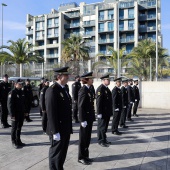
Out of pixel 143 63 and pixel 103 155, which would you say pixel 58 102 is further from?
pixel 143 63

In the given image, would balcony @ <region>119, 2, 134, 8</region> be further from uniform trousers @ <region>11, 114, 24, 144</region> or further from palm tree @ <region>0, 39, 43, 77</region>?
uniform trousers @ <region>11, 114, 24, 144</region>

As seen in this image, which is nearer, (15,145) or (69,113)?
(69,113)

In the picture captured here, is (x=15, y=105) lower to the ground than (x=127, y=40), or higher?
lower

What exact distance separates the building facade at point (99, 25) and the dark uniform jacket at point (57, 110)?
51297mm

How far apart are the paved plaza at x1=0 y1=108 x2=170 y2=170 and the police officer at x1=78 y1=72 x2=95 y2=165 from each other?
0.22 metres

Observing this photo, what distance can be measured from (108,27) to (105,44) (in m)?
4.37

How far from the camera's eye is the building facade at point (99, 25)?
5888 cm

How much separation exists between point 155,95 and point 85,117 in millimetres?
11358

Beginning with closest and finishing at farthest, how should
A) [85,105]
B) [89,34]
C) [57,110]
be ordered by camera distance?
1. [57,110]
2. [85,105]
3. [89,34]

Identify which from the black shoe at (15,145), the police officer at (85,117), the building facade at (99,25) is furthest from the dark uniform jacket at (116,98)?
the building facade at (99,25)

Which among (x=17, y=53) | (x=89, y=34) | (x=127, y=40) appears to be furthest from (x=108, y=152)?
(x=89, y=34)

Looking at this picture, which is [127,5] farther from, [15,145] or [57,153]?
[57,153]

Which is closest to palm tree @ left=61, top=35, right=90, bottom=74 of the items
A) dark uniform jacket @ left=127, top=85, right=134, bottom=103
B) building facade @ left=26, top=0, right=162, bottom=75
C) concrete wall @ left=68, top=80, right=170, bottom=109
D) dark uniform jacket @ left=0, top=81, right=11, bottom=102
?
building facade @ left=26, top=0, right=162, bottom=75

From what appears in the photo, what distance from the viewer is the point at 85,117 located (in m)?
5.36
